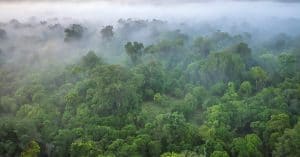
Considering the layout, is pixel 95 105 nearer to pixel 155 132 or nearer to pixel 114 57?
pixel 155 132

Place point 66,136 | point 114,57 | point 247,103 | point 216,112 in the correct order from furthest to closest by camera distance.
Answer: point 114,57, point 247,103, point 216,112, point 66,136

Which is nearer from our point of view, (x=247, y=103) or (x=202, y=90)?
(x=247, y=103)

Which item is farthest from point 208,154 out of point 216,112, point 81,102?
point 81,102

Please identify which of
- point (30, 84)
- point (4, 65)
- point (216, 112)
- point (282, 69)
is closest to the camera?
point (216, 112)

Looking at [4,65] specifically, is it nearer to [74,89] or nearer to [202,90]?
[74,89]

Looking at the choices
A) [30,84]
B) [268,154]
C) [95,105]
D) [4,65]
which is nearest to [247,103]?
[268,154]

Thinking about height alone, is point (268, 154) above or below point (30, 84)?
below
